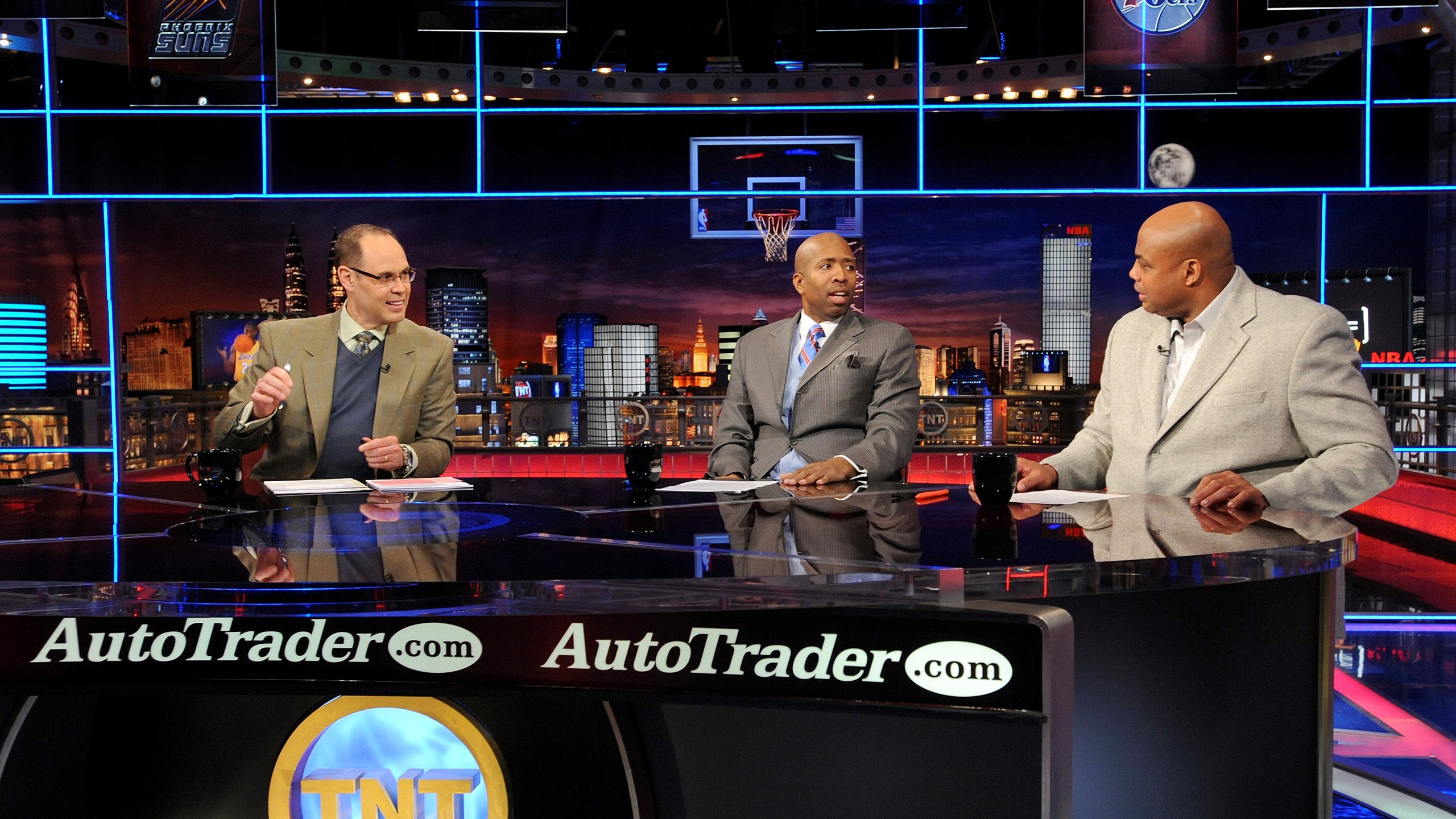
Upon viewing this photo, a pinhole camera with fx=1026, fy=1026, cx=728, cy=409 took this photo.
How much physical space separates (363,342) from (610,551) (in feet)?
5.56

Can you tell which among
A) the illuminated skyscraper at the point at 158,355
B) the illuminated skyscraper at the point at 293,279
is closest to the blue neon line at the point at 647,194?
the illuminated skyscraper at the point at 158,355

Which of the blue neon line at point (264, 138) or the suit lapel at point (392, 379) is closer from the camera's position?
the suit lapel at point (392, 379)

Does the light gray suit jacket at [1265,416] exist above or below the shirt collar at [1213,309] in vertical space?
below

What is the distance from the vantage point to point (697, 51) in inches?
219

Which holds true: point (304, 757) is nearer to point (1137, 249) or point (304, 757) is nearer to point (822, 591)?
point (822, 591)

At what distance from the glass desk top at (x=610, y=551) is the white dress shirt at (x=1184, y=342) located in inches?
16.1

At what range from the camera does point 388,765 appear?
1166 mm

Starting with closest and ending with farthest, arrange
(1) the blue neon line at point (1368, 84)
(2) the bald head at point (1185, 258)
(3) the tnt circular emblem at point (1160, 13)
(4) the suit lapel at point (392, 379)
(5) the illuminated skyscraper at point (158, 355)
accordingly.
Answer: (2) the bald head at point (1185, 258)
(4) the suit lapel at point (392, 379)
(3) the tnt circular emblem at point (1160, 13)
(1) the blue neon line at point (1368, 84)
(5) the illuminated skyscraper at point (158, 355)

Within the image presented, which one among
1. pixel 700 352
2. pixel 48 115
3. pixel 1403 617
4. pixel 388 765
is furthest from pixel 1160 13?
pixel 48 115

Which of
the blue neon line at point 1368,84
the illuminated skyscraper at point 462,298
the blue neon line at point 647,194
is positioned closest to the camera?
the blue neon line at point 1368,84

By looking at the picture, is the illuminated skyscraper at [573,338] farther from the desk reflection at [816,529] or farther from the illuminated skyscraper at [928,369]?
the desk reflection at [816,529]

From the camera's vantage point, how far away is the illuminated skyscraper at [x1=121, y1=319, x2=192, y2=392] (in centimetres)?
519

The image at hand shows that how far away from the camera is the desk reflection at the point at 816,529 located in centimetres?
114

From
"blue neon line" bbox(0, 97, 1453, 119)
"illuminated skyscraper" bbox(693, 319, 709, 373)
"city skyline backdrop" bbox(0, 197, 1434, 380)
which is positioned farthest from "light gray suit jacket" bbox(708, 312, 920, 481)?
"city skyline backdrop" bbox(0, 197, 1434, 380)
